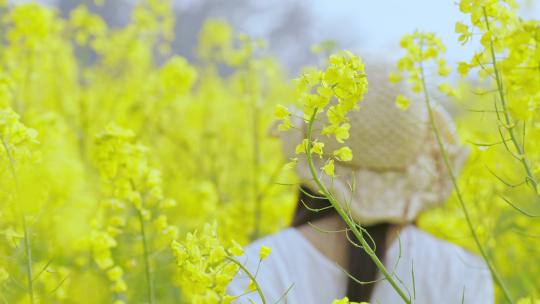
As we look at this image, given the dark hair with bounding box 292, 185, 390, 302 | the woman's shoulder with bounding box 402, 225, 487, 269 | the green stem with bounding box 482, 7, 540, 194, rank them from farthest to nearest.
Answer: the woman's shoulder with bounding box 402, 225, 487, 269, the dark hair with bounding box 292, 185, 390, 302, the green stem with bounding box 482, 7, 540, 194

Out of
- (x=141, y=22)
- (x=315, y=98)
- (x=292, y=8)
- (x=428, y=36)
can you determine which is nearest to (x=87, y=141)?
(x=141, y=22)

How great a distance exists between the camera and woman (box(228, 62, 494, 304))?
1638 mm

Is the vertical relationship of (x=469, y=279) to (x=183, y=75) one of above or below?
below

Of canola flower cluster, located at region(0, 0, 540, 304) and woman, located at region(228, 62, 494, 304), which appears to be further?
woman, located at region(228, 62, 494, 304)

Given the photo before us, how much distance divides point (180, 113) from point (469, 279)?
3.42 m

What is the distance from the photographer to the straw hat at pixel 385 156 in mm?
1641

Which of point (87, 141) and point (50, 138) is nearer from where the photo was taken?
point (50, 138)

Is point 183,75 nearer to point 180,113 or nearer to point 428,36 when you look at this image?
point 180,113

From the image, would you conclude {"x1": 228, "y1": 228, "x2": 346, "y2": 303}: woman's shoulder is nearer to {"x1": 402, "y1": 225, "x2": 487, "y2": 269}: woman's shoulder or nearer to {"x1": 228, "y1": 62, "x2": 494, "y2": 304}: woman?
{"x1": 228, "y1": 62, "x2": 494, "y2": 304}: woman

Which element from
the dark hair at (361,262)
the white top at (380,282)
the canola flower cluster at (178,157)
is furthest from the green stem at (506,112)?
the white top at (380,282)

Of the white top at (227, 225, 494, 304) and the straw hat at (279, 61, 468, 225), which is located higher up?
the straw hat at (279, 61, 468, 225)

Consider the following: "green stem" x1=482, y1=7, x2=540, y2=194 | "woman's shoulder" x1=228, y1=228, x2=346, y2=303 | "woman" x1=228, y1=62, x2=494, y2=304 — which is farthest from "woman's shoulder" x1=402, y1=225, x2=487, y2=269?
"green stem" x1=482, y1=7, x2=540, y2=194

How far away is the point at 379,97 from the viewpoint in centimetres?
165

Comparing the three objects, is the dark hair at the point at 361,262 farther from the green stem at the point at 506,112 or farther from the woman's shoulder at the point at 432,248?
the green stem at the point at 506,112
